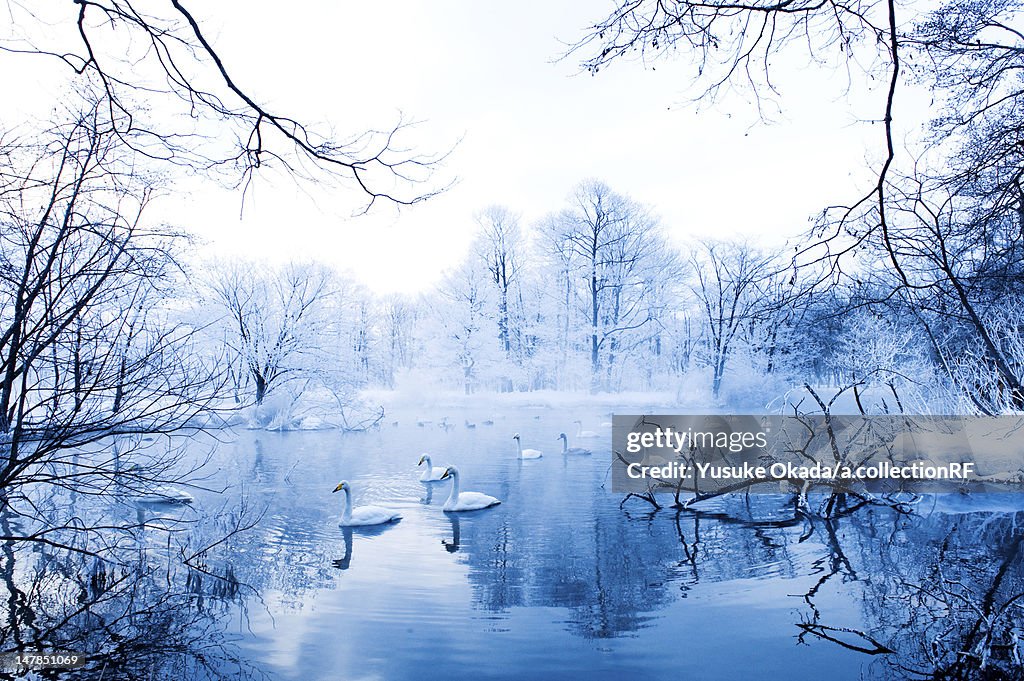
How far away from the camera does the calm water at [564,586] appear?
5156 mm

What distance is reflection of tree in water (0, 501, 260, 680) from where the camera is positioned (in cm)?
498

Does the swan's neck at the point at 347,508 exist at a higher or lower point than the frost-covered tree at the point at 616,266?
lower

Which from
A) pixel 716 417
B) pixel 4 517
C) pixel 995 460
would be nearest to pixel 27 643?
pixel 4 517

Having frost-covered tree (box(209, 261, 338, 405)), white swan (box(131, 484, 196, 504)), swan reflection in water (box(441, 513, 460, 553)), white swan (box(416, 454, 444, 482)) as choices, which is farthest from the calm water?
frost-covered tree (box(209, 261, 338, 405))

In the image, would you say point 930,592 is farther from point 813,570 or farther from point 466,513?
point 466,513

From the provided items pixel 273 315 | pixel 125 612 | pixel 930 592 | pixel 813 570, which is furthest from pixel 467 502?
pixel 273 315

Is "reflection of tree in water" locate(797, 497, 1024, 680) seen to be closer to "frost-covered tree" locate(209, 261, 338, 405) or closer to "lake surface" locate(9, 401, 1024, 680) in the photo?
"lake surface" locate(9, 401, 1024, 680)

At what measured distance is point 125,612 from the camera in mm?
5812

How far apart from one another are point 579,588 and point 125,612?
4.12 meters

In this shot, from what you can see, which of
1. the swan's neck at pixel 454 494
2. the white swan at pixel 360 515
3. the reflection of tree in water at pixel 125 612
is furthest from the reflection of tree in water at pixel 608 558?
the reflection of tree in water at pixel 125 612

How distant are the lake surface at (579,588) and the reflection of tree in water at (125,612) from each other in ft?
0.13

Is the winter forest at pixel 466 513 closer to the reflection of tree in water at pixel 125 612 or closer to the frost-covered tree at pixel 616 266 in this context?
the reflection of tree in water at pixel 125 612

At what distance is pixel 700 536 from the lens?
844cm

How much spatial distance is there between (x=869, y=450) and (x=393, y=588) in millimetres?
7403
